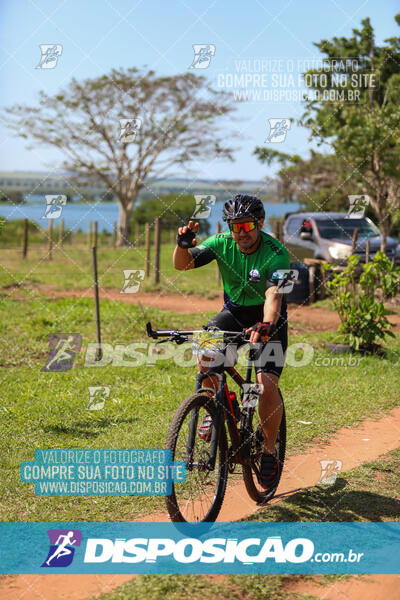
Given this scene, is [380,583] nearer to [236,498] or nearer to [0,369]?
[236,498]

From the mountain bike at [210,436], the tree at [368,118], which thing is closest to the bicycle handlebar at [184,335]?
the mountain bike at [210,436]

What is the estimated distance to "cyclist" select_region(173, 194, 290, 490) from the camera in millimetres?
4285

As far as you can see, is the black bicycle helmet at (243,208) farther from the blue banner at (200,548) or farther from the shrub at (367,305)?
the shrub at (367,305)

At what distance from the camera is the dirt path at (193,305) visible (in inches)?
493

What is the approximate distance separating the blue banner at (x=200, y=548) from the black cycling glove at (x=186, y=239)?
1687 millimetres

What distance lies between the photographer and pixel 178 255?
4.34 metres

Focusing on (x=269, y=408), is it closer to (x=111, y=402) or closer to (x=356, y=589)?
(x=356, y=589)

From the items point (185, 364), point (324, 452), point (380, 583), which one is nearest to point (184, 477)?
point (380, 583)

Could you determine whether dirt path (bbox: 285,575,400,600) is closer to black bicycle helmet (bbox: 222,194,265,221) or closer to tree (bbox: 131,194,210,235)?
black bicycle helmet (bbox: 222,194,265,221)

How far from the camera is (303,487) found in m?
5.02

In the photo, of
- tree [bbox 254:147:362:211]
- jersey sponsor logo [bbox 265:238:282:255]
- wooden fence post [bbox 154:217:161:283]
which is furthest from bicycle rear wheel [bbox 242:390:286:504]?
tree [bbox 254:147:362:211]

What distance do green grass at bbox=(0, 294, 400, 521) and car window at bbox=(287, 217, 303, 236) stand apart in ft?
21.8

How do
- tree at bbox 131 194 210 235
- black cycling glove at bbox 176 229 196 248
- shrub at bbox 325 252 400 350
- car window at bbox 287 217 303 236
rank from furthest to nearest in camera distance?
tree at bbox 131 194 210 235 → car window at bbox 287 217 303 236 → shrub at bbox 325 252 400 350 → black cycling glove at bbox 176 229 196 248

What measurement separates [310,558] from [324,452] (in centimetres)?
202
